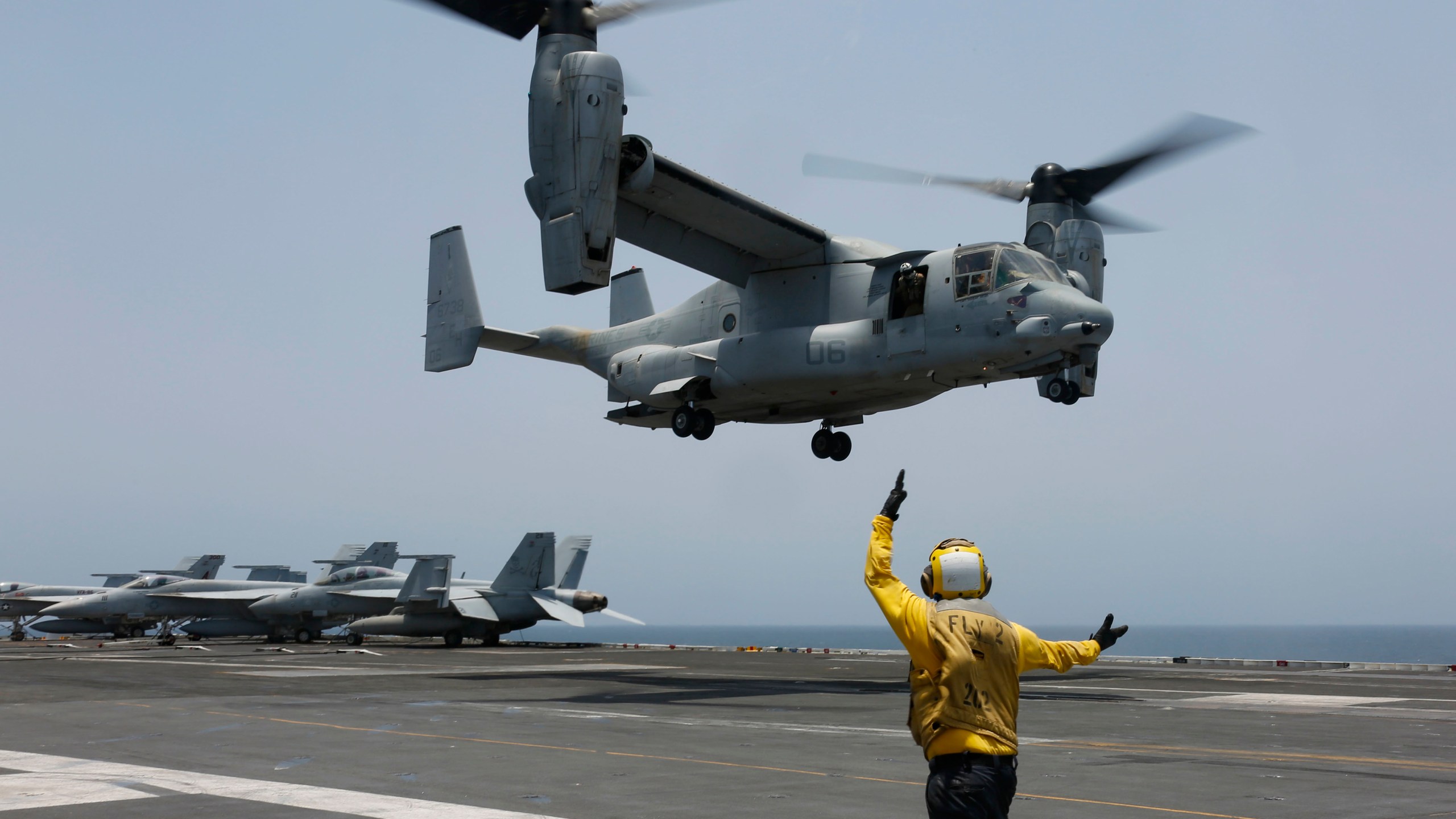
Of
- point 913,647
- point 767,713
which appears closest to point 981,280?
point 767,713

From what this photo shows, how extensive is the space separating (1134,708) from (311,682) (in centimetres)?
1602

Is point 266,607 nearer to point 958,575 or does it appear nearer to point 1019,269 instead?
point 1019,269

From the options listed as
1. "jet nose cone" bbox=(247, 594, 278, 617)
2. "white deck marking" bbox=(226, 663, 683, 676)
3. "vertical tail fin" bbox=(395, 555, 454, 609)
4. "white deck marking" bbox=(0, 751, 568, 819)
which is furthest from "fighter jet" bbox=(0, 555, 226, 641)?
"white deck marking" bbox=(0, 751, 568, 819)

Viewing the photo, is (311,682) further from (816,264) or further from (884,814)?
(884,814)

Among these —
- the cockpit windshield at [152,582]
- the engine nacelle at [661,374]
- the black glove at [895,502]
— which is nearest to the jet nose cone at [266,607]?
the cockpit windshield at [152,582]

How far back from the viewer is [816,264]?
2812cm

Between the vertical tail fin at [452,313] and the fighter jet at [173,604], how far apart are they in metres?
29.0

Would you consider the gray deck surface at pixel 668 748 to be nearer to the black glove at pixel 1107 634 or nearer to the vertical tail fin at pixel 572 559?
the black glove at pixel 1107 634

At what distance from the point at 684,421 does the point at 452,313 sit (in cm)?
707

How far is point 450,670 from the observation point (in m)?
30.3

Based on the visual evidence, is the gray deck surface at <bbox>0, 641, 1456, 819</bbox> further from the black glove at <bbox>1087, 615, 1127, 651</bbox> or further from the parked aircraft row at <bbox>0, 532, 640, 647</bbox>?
the parked aircraft row at <bbox>0, 532, 640, 647</bbox>

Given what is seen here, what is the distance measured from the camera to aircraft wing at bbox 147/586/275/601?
184 feet

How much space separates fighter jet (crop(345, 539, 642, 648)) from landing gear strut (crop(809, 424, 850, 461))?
737 inches

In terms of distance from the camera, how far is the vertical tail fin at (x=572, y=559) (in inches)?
2168
